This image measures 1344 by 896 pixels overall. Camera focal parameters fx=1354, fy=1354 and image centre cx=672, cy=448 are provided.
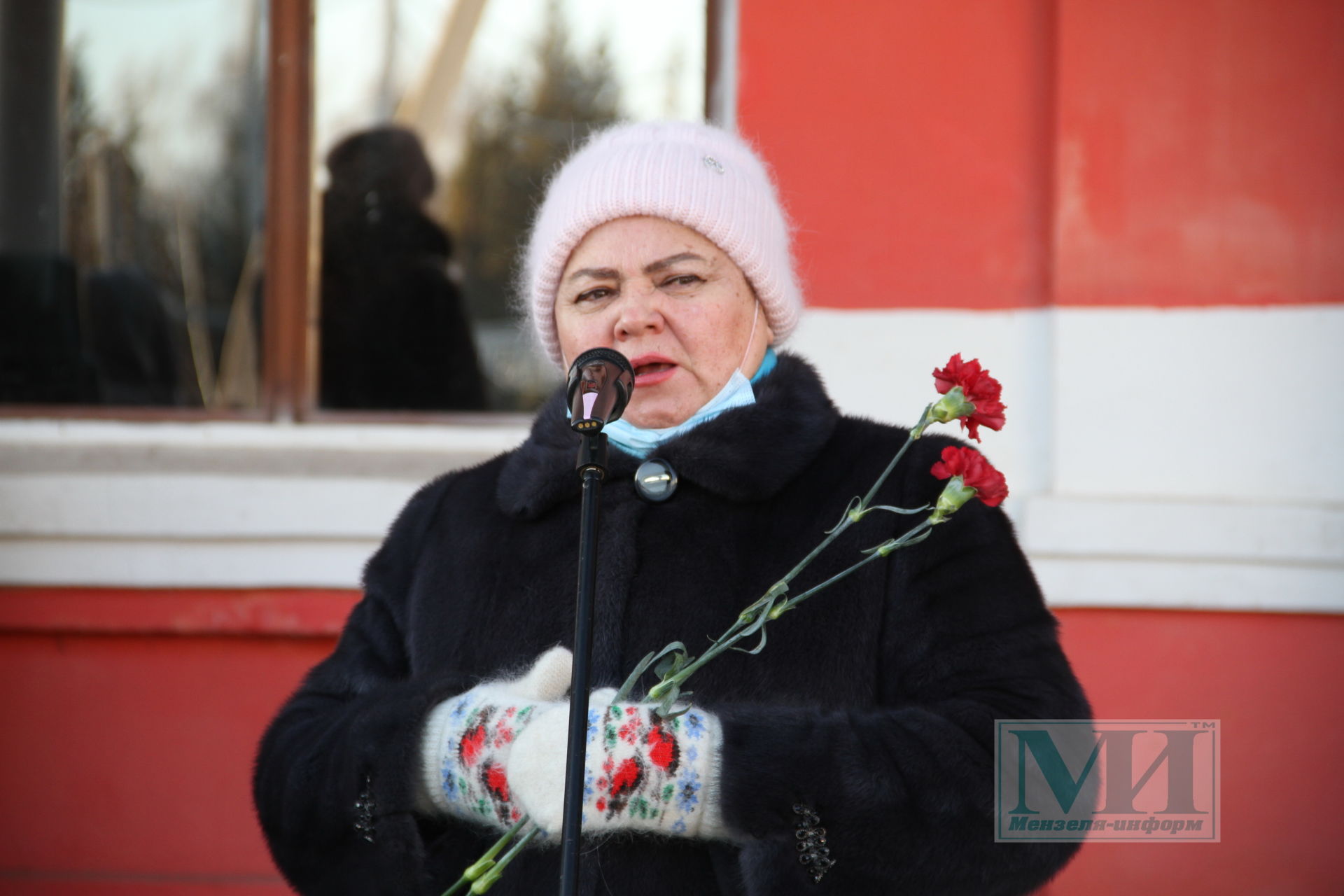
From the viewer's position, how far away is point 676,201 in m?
2.19

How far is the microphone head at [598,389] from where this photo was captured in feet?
4.98

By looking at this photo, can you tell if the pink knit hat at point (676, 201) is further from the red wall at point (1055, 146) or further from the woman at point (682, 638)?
the red wall at point (1055, 146)

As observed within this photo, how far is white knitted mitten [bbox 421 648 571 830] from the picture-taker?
1.74 metres

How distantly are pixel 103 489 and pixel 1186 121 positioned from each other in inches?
117

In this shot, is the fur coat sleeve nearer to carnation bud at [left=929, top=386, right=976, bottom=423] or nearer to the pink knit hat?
carnation bud at [left=929, top=386, right=976, bottom=423]

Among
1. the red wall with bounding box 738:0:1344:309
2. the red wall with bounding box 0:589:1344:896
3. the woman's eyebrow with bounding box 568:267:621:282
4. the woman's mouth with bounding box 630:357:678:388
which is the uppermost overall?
the red wall with bounding box 738:0:1344:309

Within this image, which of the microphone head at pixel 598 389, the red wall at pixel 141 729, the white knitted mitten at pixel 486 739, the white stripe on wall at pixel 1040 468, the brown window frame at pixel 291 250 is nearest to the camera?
the microphone head at pixel 598 389

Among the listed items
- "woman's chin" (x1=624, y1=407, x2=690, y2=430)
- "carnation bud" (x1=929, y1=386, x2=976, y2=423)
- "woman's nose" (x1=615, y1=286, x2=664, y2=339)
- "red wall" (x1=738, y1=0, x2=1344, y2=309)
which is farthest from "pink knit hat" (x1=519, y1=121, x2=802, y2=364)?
"red wall" (x1=738, y1=0, x2=1344, y2=309)

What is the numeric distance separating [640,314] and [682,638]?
1.70ft

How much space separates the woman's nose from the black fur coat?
7.4 inches

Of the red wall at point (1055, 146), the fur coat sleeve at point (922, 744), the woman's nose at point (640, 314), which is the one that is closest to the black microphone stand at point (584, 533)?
the fur coat sleeve at point (922, 744)

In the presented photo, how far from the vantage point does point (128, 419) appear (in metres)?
3.82

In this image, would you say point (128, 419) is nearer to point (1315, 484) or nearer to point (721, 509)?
point (721, 509)

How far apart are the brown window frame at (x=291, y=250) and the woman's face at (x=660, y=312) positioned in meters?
1.70
